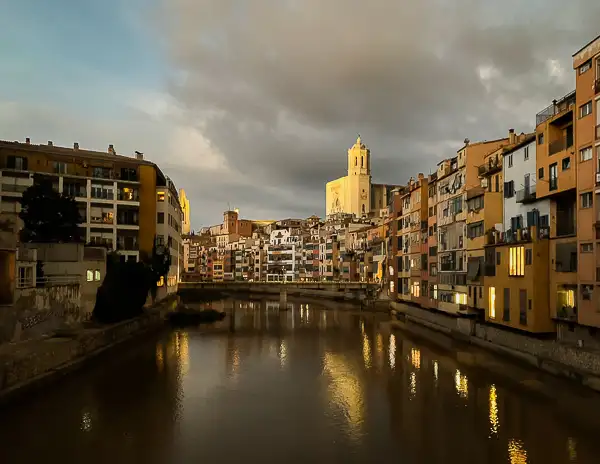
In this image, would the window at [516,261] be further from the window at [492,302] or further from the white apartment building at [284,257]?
the white apartment building at [284,257]

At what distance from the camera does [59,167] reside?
225ft

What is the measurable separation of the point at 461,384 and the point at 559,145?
15.8 metres

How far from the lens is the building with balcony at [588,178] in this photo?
28891mm

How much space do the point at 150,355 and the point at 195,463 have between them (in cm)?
2385

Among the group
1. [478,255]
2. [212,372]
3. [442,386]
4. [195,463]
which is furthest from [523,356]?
[195,463]

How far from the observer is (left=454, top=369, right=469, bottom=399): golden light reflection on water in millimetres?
28250

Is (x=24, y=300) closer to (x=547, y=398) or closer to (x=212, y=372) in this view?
(x=212, y=372)

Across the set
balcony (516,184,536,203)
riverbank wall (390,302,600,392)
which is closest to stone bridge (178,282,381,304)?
riverbank wall (390,302,600,392)

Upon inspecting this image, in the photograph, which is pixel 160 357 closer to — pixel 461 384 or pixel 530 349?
pixel 461 384

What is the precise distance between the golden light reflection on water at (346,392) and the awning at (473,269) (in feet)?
43.6

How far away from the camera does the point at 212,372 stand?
3456cm

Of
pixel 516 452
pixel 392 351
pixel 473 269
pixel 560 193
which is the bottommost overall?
pixel 392 351

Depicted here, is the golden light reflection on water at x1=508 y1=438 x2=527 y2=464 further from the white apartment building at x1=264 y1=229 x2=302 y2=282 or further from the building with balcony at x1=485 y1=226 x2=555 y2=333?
the white apartment building at x1=264 y1=229 x2=302 y2=282

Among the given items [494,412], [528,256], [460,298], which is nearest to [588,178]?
[528,256]
